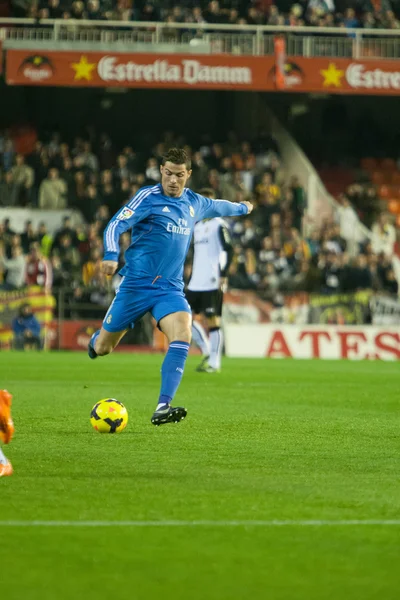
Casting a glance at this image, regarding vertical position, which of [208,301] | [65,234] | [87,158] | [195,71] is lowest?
[208,301]

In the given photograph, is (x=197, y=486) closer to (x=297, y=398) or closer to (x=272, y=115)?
(x=297, y=398)

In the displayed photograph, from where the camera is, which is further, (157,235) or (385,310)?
(385,310)

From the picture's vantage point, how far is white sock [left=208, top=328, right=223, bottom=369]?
17094 millimetres

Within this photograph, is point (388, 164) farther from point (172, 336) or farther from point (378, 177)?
point (172, 336)

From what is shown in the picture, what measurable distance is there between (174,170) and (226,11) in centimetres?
2106

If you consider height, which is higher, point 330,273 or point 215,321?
point 330,273

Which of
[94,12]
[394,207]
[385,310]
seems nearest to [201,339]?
[385,310]

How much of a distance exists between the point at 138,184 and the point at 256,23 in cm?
547

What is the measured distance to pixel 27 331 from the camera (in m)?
23.9

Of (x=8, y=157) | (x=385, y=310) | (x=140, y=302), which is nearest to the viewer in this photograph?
(x=140, y=302)

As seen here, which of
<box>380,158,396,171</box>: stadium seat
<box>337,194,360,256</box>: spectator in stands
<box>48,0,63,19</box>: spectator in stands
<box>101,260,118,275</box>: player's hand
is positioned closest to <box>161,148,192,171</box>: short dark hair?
<box>101,260,118,275</box>: player's hand

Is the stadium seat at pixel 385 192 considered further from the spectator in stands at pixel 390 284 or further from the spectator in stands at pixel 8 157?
the spectator in stands at pixel 8 157

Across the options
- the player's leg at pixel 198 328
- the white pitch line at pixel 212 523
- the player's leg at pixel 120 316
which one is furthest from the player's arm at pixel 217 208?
the player's leg at pixel 198 328

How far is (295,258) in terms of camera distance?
25906 mm
